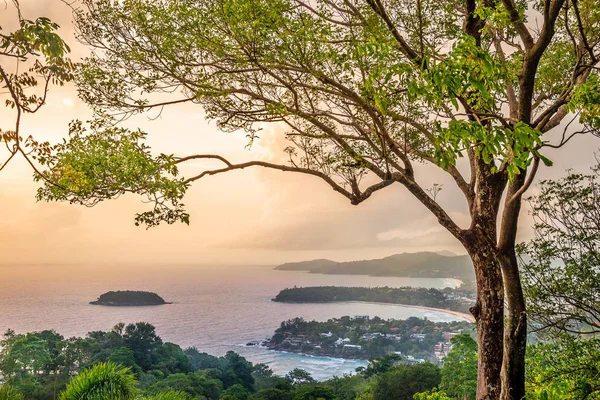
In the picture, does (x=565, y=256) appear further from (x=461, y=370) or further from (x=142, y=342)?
(x=142, y=342)

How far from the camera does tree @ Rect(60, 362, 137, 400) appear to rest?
5.32m

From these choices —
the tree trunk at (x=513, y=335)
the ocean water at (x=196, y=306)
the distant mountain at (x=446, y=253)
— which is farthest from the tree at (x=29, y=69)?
the distant mountain at (x=446, y=253)

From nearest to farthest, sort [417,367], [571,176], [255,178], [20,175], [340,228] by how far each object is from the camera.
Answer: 1. [571,176]
2. [20,175]
3. [417,367]
4. [255,178]
5. [340,228]

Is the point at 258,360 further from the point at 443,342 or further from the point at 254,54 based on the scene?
the point at 254,54

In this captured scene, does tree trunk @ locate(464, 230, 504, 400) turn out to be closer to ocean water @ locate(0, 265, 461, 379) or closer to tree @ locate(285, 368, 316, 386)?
tree @ locate(285, 368, 316, 386)

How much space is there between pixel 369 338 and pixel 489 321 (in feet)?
33.5

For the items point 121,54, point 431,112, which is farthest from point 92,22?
point 431,112

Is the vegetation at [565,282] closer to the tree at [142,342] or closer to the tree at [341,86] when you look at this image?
the tree at [341,86]

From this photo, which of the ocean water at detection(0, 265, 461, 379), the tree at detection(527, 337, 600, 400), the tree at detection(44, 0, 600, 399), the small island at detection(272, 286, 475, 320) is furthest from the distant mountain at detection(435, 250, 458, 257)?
the tree at detection(527, 337, 600, 400)

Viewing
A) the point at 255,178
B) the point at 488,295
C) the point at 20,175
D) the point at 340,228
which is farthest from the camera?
the point at 340,228

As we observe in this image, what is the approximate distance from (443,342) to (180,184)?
446 inches

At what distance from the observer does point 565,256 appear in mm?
4211

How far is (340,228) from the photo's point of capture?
16.1 meters

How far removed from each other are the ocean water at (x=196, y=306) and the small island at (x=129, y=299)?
0.55 ft
